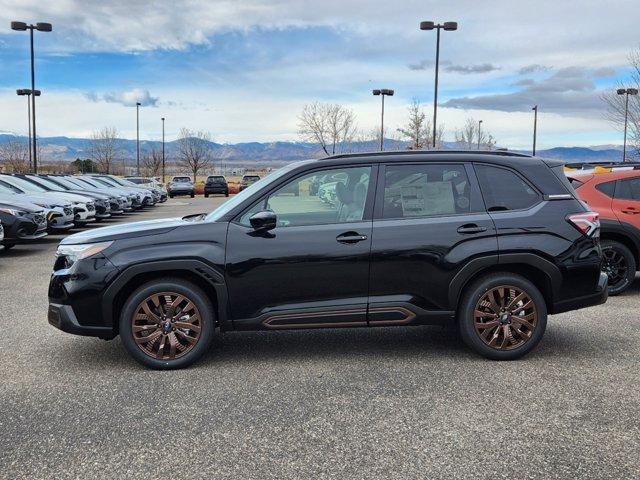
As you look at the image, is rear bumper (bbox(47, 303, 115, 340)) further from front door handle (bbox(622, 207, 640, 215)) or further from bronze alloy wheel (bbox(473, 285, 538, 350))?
front door handle (bbox(622, 207, 640, 215))

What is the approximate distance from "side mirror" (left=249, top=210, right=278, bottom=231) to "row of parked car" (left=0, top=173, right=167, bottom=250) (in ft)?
26.4

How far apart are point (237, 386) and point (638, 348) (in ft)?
11.9

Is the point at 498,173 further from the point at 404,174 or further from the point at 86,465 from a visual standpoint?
the point at 86,465

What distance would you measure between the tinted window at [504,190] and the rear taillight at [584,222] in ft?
1.11

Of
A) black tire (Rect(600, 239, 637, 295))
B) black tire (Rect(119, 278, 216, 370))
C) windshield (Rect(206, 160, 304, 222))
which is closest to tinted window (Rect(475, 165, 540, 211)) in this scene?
windshield (Rect(206, 160, 304, 222))

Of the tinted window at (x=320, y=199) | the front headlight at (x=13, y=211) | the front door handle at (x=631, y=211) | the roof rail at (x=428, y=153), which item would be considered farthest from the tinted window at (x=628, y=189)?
the front headlight at (x=13, y=211)

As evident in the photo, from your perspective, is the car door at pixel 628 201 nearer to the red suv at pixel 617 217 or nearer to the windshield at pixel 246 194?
the red suv at pixel 617 217

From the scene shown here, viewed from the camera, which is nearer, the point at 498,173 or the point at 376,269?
the point at 376,269

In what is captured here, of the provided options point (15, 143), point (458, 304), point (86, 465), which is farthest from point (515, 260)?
point (15, 143)

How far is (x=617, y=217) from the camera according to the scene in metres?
7.88

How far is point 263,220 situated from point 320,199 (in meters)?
0.58

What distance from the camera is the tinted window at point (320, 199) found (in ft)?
16.5

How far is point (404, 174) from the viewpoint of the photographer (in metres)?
5.17

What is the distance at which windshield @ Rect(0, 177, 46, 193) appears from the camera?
15164 mm
